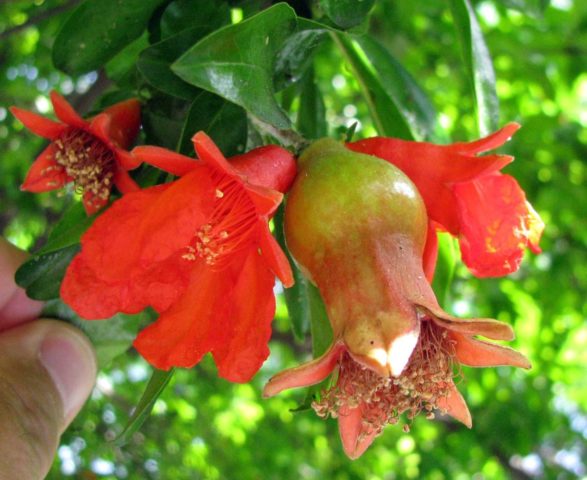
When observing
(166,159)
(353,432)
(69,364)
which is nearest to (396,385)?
(353,432)

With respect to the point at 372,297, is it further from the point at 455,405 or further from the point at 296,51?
the point at 296,51

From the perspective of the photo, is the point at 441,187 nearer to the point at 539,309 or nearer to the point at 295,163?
the point at 295,163

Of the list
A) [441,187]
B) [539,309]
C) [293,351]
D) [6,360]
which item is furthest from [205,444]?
[441,187]

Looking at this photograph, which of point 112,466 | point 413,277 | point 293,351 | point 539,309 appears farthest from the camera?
point 293,351

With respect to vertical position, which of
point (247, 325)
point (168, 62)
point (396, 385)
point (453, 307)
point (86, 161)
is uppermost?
point (168, 62)

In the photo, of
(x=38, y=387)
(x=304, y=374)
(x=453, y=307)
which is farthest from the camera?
(x=453, y=307)

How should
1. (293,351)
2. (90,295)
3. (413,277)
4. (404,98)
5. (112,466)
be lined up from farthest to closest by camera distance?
(293,351) → (112,466) → (404,98) → (90,295) → (413,277)

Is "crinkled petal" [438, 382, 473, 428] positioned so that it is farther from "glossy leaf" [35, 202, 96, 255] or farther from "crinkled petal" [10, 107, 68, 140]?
"crinkled petal" [10, 107, 68, 140]
